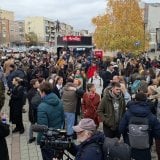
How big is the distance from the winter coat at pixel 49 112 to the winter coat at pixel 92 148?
2553mm

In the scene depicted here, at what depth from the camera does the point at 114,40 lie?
5369 centimetres

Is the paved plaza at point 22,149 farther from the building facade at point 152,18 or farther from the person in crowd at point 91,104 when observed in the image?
the building facade at point 152,18

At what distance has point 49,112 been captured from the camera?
25.2ft

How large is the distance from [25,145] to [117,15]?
4489 centimetres

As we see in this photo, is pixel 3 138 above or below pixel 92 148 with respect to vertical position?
below

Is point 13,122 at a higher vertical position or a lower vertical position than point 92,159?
lower

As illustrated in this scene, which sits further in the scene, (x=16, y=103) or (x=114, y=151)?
(x=16, y=103)

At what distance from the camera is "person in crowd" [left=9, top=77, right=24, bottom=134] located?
1198cm

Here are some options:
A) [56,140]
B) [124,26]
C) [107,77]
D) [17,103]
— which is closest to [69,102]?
[17,103]

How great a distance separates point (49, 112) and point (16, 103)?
460 cm

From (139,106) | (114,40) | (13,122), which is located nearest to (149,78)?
(13,122)

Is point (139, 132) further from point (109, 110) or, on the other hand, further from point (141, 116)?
point (109, 110)

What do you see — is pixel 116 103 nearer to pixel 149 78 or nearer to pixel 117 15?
pixel 149 78

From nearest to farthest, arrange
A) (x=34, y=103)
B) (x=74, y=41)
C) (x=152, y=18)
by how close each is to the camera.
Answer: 1. (x=34, y=103)
2. (x=74, y=41)
3. (x=152, y=18)
